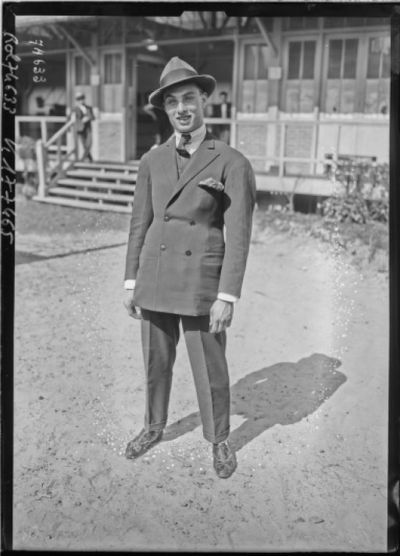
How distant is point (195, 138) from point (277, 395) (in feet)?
5.62

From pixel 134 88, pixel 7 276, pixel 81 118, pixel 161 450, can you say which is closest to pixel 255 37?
pixel 134 88

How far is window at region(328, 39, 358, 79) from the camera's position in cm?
356

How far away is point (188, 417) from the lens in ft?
10.9

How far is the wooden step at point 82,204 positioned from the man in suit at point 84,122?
36cm

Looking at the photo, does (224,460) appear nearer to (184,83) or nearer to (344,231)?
(184,83)

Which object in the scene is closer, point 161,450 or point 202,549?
point 202,549

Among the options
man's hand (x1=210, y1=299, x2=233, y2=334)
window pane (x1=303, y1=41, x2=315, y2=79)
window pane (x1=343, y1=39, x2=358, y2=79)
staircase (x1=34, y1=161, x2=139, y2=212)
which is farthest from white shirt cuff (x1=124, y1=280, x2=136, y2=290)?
window pane (x1=303, y1=41, x2=315, y2=79)

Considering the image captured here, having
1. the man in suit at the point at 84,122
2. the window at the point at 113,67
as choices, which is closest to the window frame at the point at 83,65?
the window at the point at 113,67

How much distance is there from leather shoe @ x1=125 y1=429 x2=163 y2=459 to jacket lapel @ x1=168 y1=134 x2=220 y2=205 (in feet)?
4.01

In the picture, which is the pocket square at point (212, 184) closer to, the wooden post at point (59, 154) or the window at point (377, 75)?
the window at point (377, 75)

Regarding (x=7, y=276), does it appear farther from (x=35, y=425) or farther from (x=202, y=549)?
(x=202, y=549)

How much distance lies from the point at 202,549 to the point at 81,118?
316cm

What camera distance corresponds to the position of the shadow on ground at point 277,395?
3280mm

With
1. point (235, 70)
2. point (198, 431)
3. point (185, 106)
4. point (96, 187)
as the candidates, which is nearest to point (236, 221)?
point (185, 106)
